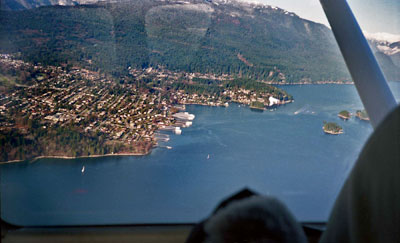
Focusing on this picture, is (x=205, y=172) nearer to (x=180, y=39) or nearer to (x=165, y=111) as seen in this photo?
(x=165, y=111)

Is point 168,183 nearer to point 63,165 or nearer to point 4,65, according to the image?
point 63,165

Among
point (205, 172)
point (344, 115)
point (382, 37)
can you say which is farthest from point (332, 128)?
point (205, 172)

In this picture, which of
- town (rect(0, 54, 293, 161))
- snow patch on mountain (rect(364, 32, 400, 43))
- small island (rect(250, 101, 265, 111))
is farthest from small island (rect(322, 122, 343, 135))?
snow patch on mountain (rect(364, 32, 400, 43))

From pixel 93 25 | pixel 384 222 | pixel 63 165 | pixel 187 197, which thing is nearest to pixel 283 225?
pixel 384 222

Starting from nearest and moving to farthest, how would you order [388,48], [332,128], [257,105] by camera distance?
[388,48], [332,128], [257,105]

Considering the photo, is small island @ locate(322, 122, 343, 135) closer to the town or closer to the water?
the water

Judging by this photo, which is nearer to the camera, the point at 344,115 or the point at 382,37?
the point at 382,37
